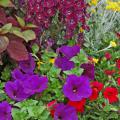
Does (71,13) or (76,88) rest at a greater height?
(71,13)

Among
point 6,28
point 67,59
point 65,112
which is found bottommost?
point 65,112

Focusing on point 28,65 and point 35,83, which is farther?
point 28,65

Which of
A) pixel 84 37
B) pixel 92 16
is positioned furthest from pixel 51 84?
pixel 92 16

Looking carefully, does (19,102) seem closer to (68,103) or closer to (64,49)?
(68,103)

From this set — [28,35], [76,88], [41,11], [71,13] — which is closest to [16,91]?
[76,88]

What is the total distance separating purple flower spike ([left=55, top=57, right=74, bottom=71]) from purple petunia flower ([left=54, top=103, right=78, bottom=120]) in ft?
1.44

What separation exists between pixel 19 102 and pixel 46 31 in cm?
100

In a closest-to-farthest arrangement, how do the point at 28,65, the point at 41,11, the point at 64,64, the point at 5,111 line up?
the point at 5,111
the point at 64,64
the point at 28,65
the point at 41,11

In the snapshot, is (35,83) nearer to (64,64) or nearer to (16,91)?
(16,91)

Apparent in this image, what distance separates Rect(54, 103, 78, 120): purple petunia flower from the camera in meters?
2.34

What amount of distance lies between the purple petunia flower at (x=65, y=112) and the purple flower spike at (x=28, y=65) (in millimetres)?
562

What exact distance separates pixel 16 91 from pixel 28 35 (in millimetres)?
623

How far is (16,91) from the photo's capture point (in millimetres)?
2490

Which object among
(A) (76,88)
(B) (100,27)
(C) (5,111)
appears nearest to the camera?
(C) (5,111)
